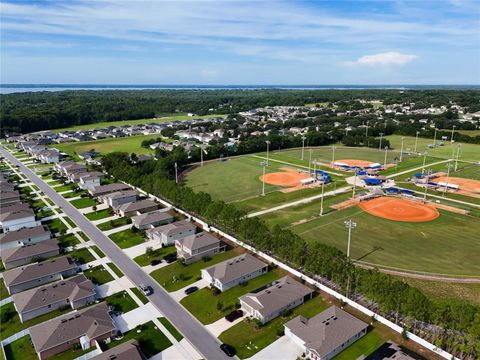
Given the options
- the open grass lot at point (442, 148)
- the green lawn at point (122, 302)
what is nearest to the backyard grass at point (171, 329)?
the green lawn at point (122, 302)

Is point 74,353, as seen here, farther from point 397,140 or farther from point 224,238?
point 397,140

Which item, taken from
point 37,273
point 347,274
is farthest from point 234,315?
point 37,273

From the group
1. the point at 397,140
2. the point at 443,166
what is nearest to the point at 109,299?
the point at 443,166

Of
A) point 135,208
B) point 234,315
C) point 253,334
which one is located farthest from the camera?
point 135,208

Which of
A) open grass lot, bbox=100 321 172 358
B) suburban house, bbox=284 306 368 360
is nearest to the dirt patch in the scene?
suburban house, bbox=284 306 368 360

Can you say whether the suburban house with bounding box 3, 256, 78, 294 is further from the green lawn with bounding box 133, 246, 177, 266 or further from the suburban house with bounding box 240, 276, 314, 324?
the suburban house with bounding box 240, 276, 314, 324

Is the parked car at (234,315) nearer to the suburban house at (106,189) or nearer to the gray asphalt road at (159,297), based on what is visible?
the gray asphalt road at (159,297)

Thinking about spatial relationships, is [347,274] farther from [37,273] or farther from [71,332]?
[37,273]
